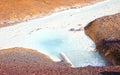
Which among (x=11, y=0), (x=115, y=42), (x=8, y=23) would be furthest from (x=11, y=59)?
(x=11, y=0)

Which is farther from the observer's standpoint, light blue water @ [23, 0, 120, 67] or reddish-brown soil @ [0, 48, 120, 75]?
light blue water @ [23, 0, 120, 67]

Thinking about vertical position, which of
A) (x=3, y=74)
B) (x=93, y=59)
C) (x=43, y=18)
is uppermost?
(x=3, y=74)

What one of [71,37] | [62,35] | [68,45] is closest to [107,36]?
[68,45]

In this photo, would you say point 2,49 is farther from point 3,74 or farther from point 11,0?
point 11,0

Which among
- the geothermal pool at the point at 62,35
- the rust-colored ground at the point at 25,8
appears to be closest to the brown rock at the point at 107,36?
the geothermal pool at the point at 62,35

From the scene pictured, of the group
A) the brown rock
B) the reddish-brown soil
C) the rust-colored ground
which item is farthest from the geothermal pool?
the reddish-brown soil

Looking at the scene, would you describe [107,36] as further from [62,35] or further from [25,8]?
[25,8]

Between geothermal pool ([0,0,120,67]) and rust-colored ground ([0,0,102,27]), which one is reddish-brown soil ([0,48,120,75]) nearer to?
geothermal pool ([0,0,120,67])
